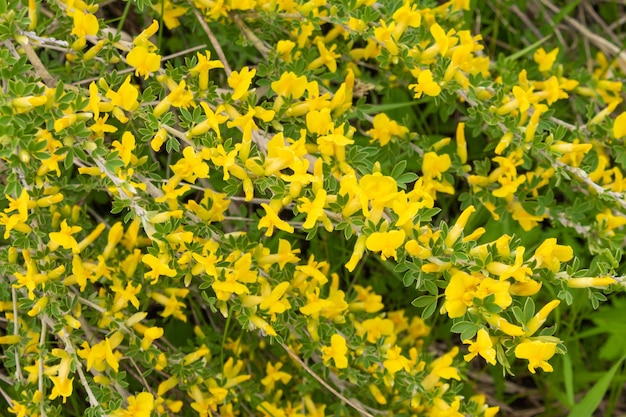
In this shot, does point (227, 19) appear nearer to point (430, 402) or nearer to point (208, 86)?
point (208, 86)

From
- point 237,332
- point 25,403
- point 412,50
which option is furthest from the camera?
point 237,332

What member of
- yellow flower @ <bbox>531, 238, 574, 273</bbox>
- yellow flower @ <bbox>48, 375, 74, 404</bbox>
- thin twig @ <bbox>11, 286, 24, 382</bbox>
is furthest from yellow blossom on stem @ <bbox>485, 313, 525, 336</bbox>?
thin twig @ <bbox>11, 286, 24, 382</bbox>

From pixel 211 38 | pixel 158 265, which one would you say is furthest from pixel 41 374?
pixel 211 38

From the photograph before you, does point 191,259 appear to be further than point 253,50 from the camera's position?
No

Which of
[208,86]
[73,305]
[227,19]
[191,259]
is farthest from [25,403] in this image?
[227,19]

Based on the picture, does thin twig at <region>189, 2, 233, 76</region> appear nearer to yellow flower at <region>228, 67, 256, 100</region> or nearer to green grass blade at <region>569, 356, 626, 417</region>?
yellow flower at <region>228, 67, 256, 100</region>

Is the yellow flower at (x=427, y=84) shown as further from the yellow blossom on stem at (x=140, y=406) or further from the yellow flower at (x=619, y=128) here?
the yellow blossom on stem at (x=140, y=406)

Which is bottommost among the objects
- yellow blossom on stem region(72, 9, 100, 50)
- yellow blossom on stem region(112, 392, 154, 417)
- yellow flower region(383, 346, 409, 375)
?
yellow blossom on stem region(112, 392, 154, 417)

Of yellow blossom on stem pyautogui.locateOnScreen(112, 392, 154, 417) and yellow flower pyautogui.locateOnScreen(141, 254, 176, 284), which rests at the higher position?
yellow flower pyautogui.locateOnScreen(141, 254, 176, 284)

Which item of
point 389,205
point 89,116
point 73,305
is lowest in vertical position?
point 73,305
